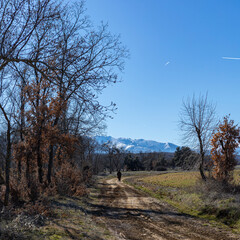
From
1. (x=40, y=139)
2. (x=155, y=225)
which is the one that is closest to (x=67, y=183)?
(x=40, y=139)

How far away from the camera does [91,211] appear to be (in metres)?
13.4

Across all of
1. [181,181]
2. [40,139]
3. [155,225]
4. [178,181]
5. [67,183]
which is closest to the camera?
[155,225]

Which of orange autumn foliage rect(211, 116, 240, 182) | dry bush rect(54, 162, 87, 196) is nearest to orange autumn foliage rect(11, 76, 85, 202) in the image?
dry bush rect(54, 162, 87, 196)

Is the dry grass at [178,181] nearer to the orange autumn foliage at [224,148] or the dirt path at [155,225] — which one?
the orange autumn foliage at [224,148]

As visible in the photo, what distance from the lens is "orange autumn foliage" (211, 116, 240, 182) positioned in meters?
18.2

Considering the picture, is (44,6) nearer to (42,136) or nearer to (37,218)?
(37,218)

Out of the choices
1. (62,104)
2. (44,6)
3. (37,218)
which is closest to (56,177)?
(62,104)

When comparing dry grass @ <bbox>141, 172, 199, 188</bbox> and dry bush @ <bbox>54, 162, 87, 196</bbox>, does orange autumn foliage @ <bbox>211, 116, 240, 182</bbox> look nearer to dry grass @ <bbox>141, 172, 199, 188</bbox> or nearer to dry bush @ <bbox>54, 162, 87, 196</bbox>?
dry grass @ <bbox>141, 172, 199, 188</bbox>

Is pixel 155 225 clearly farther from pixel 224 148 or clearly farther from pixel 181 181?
pixel 181 181

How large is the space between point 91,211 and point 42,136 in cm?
577

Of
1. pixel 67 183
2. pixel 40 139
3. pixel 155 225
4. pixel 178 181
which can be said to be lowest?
pixel 178 181

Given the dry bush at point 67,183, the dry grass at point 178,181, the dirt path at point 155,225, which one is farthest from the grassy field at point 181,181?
the dry bush at point 67,183

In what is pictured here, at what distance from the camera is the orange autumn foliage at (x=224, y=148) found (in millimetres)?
18250

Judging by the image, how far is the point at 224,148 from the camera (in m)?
18.8
